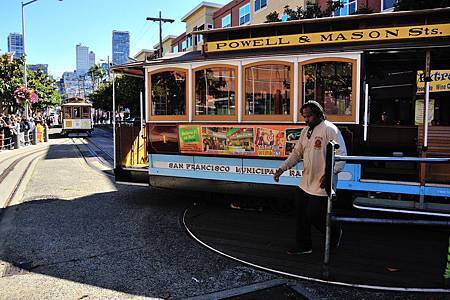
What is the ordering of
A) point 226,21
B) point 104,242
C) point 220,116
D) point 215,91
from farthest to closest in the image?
1. point 226,21
2. point 215,91
3. point 220,116
4. point 104,242

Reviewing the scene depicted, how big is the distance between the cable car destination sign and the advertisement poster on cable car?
135cm

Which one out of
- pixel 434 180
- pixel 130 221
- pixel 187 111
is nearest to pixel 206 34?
pixel 187 111

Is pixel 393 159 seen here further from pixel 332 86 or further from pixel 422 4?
pixel 422 4

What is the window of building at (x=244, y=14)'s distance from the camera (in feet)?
104

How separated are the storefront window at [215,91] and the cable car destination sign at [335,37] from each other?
0.42 metres

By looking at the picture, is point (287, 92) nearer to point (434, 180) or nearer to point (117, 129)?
point (434, 180)

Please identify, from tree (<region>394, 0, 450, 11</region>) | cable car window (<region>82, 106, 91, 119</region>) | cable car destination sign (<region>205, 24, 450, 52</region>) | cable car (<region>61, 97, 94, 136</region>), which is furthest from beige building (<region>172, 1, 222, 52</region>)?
cable car destination sign (<region>205, 24, 450, 52</region>)

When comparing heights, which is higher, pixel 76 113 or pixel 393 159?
pixel 76 113

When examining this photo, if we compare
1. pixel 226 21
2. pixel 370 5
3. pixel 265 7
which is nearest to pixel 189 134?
pixel 370 5

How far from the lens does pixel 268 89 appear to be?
6637 millimetres

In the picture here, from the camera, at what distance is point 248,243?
18.1 ft

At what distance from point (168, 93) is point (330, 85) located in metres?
2.93

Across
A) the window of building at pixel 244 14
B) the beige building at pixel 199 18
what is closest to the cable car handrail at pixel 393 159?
the window of building at pixel 244 14

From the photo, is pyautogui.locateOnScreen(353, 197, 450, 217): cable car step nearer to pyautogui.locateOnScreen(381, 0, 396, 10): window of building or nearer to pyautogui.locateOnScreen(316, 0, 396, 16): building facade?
pyautogui.locateOnScreen(316, 0, 396, 16): building facade
